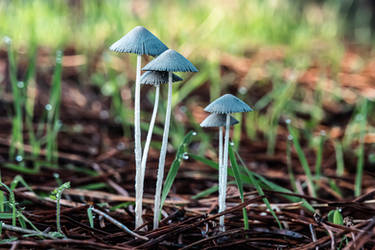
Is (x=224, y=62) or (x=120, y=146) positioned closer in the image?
(x=120, y=146)

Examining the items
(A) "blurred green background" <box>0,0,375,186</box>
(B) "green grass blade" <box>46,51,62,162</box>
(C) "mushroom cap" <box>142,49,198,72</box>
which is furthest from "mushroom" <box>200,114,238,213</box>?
(B) "green grass blade" <box>46,51,62,162</box>

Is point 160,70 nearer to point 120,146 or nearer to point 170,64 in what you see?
point 170,64

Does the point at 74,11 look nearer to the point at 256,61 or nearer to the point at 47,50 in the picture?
the point at 47,50

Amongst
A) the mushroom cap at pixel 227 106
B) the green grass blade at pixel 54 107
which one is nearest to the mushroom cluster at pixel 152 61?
the mushroom cap at pixel 227 106

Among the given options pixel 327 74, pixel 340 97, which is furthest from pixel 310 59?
pixel 340 97

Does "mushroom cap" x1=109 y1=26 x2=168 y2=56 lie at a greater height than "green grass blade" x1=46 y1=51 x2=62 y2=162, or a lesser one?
greater

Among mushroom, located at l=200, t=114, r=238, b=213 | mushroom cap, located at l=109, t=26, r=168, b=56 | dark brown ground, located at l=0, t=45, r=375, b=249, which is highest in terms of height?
mushroom cap, located at l=109, t=26, r=168, b=56

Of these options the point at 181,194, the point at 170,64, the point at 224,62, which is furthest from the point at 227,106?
the point at 224,62

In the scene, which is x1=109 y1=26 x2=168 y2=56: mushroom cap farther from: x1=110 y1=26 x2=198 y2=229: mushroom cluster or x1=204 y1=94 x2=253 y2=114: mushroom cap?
x1=204 y1=94 x2=253 y2=114: mushroom cap
